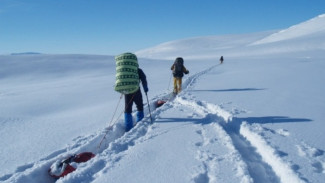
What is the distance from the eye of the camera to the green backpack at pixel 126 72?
621 cm

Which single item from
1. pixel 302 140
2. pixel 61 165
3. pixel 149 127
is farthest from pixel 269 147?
pixel 61 165

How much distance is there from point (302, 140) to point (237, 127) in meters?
1.38

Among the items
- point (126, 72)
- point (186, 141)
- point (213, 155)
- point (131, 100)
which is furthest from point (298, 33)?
point (213, 155)

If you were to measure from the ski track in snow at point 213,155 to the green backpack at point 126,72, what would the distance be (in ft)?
2.85

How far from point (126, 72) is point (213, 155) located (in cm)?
280

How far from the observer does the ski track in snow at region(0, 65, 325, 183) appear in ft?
12.0

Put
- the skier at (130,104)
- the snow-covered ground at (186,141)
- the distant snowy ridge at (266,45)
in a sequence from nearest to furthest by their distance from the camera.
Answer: the snow-covered ground at (186,141), the skier at (130,104), the distant snowy ridge at (266,45)

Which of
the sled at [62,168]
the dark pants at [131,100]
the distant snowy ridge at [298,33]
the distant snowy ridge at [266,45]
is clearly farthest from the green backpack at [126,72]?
the distant snowy ridge at [298,33]

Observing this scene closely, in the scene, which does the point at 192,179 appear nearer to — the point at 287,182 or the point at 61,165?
the point at 287,182

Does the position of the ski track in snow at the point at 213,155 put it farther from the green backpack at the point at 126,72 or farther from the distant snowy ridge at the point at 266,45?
the distant snowy ridge at the point at 266,45

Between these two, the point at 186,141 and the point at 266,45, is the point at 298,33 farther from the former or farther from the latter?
the point at 186,141

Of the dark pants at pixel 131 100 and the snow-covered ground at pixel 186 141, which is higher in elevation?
the dark pants at pixel 131 100

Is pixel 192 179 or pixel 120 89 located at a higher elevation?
pixel 120 89

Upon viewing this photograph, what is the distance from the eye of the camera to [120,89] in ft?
20.6
